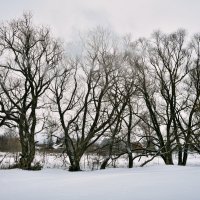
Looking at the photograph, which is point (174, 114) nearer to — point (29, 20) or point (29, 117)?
point (29, 117)

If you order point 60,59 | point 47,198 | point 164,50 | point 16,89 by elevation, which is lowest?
point 47,198

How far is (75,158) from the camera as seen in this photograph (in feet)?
66.4

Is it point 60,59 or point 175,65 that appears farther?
point 175,65

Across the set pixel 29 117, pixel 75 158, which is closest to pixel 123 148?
pixel 75 158

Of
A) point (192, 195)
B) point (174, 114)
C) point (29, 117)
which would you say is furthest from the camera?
point (174, 114)

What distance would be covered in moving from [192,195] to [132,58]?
17817mm

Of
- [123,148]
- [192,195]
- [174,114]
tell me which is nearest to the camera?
[192,195]

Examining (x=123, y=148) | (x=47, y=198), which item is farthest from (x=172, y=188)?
(x=123, y=148)

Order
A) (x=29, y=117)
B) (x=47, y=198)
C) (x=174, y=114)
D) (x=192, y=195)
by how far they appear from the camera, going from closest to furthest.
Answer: (x=192, y=195)
(x=47, y=198)
(x=29, y=117)
(x=174, y=114)

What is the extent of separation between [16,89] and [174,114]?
13.3 m

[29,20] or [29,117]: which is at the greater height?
[29,20]

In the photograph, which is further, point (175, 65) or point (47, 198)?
point (175, 65)

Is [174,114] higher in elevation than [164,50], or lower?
lower

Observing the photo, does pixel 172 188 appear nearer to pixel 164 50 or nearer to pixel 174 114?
pixel 174 114
